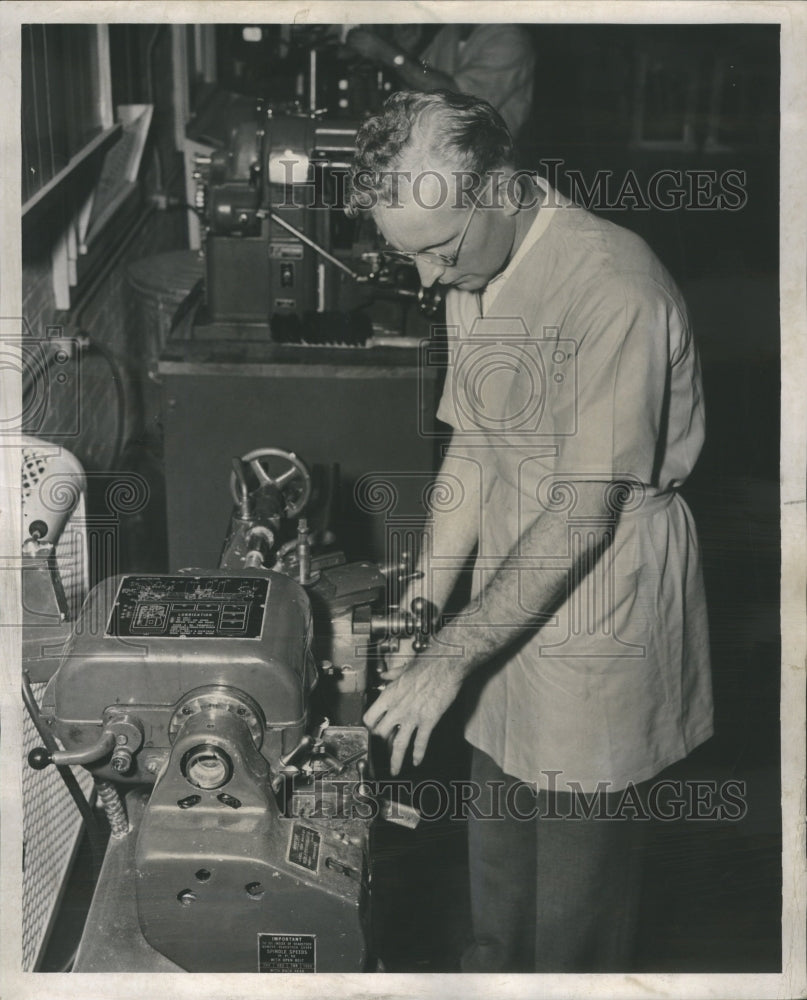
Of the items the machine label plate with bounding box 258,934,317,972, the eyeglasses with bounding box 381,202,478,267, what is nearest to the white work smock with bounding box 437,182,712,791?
the eyeglasses with bounding box 381,202,478,267

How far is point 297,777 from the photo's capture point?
1.28 metres

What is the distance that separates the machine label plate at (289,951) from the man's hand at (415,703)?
0.85ft

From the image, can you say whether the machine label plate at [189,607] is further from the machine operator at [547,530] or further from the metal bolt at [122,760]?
the machine operator at [547,530]

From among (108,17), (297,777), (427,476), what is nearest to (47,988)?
(297,777)

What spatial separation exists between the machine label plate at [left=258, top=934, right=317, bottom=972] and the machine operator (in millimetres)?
252

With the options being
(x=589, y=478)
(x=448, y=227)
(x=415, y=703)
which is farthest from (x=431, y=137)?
(x=415, y=703)

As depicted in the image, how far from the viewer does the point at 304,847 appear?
118cm

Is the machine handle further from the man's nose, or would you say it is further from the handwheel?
the man's nose

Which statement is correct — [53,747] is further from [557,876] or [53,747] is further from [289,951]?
[557,876]

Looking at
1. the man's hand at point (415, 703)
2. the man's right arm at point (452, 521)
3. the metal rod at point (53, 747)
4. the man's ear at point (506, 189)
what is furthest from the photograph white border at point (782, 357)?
the man's right arm at point (452, 521)

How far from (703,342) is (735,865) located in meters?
1.91

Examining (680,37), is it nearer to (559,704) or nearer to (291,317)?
Result: (291,317)

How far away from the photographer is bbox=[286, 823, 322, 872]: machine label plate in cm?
116

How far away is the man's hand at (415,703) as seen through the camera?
54.1 inches
